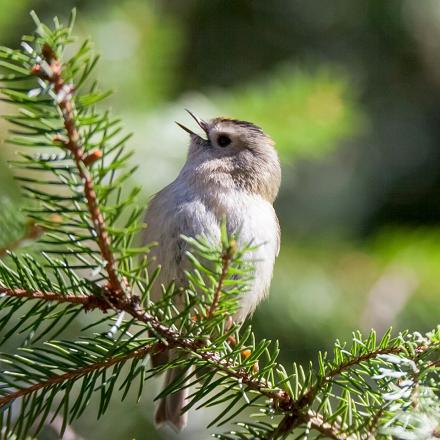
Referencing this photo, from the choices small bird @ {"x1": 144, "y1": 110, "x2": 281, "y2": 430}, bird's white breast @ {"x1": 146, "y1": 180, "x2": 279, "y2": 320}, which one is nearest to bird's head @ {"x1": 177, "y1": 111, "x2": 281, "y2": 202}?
small bird @ {"x1": 144, "y1": 110, "x2": 281, "y2": 430}

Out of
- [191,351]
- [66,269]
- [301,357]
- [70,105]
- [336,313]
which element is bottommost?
[301,357]

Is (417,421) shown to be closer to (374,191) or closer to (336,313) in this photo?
(336,313)

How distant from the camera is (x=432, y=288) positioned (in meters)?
3.09

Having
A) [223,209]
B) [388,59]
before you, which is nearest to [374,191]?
[388,59]

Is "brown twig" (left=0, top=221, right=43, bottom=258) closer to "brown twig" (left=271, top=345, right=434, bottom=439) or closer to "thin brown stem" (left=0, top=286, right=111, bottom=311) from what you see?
"thin brown stem" (left=0, top=286, right=111, bottom=311)

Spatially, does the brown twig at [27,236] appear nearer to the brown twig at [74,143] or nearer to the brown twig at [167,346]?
the brown twig at [167,346]

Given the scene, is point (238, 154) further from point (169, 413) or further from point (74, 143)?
point (74, 143)

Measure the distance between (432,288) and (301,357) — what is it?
0.60 m

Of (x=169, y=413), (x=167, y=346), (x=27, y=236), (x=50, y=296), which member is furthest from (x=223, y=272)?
(x=169, y=413)

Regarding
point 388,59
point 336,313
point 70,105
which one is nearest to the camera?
point 70,105

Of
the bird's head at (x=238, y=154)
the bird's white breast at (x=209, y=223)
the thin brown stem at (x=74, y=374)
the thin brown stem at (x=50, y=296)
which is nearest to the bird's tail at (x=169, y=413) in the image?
the bird's white breast at (x=209, y=223)

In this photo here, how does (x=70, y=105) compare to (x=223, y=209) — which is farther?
(x=223, y=209)

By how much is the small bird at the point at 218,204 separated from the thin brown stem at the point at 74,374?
2.03ft

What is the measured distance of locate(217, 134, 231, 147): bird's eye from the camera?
3.14 meters
